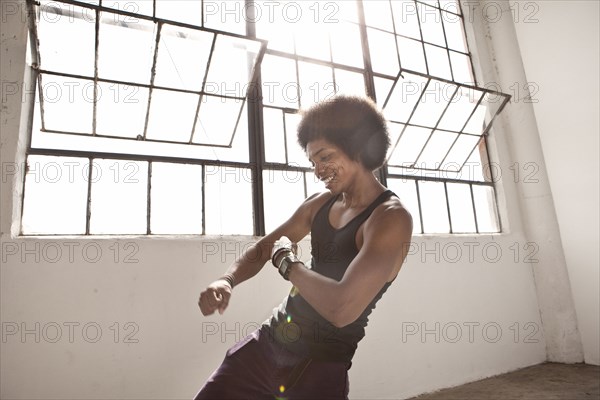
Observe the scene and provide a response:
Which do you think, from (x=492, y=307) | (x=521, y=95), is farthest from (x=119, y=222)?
(x=521, y=95)

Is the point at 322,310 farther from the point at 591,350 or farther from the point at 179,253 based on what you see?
the point at 591,350

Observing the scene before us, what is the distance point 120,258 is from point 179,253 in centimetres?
29

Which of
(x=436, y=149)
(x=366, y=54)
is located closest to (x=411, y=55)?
(x=366, y=54)

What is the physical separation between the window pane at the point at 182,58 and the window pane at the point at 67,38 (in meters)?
0.38

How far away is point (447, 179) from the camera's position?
3.29 metres

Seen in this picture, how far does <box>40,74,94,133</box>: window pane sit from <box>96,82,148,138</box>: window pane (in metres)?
0.06

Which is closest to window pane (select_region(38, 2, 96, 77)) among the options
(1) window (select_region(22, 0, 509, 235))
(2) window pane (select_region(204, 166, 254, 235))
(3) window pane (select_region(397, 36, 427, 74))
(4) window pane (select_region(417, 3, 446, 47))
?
(1) window (select_region(22, 0, 509, 235))

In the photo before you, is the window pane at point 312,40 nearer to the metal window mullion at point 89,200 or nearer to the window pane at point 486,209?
the metal window mullion at point 89,200

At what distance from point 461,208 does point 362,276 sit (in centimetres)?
265

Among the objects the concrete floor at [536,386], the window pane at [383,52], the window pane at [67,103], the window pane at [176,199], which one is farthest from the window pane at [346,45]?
the concrete floor at [536,386]

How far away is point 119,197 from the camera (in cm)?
210

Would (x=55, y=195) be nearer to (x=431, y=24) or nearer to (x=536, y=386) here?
(x=536, y=386)

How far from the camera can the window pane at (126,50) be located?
2152 mm

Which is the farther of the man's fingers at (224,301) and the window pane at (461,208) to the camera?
the window pane at (461,208)
